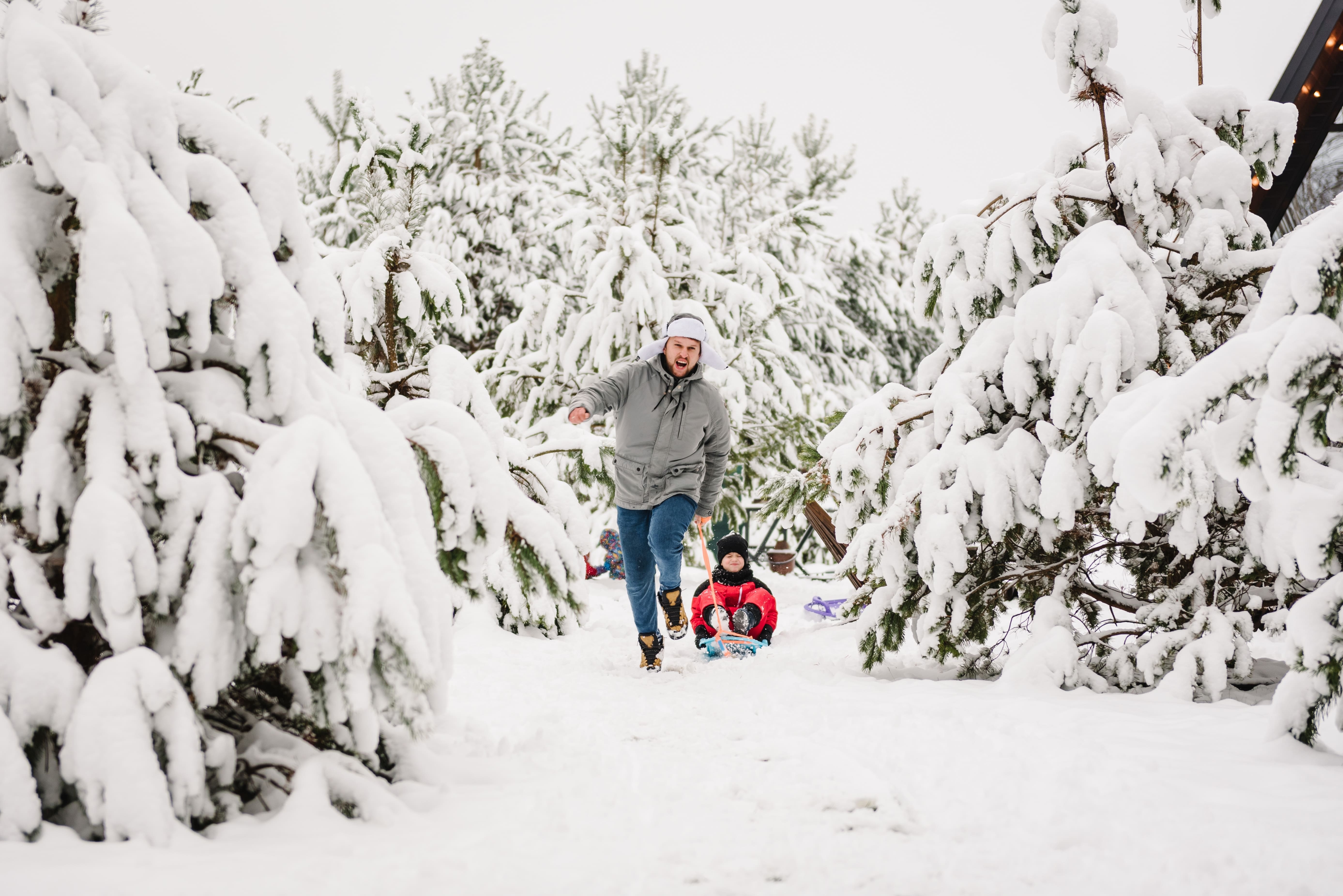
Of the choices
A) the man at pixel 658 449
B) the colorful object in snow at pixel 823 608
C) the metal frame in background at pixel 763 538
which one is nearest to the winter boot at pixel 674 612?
the man at pixel 658 449

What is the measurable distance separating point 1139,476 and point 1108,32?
2.53 metres

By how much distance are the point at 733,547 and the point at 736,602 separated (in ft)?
1.33

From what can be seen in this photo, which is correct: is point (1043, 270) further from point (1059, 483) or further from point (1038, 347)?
point (1059, 483)

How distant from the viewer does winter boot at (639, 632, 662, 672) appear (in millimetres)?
4586

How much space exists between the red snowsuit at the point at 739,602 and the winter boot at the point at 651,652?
0.82 meters

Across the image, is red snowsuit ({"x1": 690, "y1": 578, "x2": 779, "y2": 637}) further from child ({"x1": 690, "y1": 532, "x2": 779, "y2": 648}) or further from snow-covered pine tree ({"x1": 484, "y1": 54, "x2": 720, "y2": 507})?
snow-covered pine tree ({"x1": 484, "y1": 54, "x2": 720, "y2": 507})

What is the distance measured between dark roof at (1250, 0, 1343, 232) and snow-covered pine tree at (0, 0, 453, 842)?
849cm

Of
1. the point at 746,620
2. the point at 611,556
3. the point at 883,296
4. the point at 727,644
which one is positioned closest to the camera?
the point at 727,644

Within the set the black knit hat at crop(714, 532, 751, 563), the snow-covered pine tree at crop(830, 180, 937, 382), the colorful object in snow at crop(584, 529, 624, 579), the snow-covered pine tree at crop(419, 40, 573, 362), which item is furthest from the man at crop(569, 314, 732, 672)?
the snow-covered pine tree at crop(830, 180, 937, 382)

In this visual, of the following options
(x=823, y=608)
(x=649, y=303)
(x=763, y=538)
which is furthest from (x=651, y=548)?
(x=763, y=538)

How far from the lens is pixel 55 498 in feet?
5.58

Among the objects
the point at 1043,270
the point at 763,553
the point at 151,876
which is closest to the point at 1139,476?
the point at 1043,270

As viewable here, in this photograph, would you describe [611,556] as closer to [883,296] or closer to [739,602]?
[739,602]

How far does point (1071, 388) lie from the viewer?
307cm
